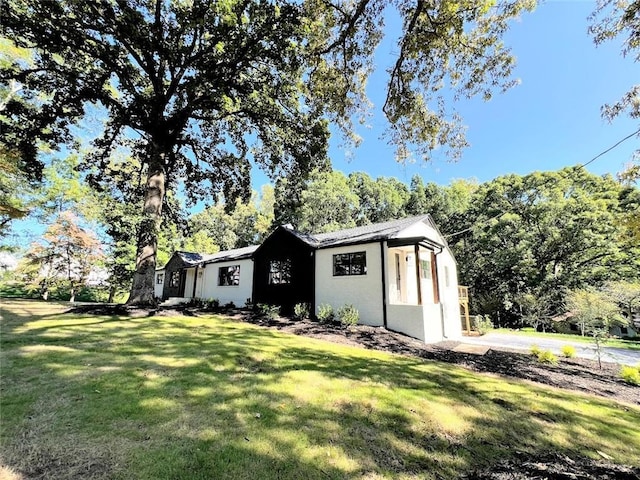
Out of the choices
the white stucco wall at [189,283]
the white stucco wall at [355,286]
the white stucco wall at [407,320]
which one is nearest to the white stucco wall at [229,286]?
the white stucco wall at [189,283]

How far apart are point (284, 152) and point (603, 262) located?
91.0 ft

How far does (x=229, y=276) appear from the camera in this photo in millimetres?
19328

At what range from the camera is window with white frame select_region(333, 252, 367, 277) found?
12.5 m

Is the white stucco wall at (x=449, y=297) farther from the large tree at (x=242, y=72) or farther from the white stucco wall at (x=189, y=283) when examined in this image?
the white stucco wall at (x=189, y=283)

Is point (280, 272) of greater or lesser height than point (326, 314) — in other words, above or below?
above

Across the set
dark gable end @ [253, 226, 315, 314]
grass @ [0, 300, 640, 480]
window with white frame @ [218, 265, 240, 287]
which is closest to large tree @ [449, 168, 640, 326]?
dark gable end @ [253, 226, 315, 314]

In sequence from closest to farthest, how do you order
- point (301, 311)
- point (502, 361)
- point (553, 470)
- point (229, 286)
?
point (553, 470) < point (502, 361) < point (301, 311) < point (229, 286)

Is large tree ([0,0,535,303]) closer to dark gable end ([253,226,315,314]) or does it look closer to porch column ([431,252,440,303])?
dark gable end ([253,226,315,314])

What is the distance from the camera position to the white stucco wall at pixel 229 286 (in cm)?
1752

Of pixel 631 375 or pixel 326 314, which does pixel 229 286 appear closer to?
pixel 326 314

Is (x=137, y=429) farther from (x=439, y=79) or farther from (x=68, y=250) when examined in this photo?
(x=68, y=250)

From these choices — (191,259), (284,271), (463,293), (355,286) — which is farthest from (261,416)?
(191,259)

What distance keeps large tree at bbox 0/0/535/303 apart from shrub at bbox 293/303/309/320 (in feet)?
20.6

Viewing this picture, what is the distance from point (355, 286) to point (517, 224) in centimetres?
2122
